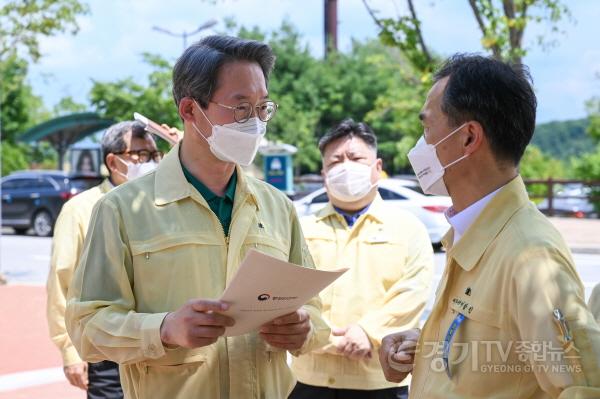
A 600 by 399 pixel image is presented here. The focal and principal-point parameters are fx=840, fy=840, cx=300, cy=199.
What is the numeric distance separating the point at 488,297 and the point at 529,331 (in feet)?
0.64

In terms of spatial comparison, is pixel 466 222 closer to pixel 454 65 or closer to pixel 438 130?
pixel 438 130

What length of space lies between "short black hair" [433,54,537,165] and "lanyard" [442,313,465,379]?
494 millimetres

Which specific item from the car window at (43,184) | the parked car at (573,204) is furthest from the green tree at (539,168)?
the car window at (43,184)

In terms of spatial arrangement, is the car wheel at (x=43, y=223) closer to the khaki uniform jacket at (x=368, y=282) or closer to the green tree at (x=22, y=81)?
the green tree at (x=22, y=81)

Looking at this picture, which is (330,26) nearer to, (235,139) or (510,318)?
(235,139)

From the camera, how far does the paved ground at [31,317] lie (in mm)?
7109

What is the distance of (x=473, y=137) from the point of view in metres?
2.51

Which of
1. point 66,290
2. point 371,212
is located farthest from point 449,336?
point 66,290

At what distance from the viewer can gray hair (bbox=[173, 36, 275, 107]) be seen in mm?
2906

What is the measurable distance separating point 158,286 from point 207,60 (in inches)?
31.3

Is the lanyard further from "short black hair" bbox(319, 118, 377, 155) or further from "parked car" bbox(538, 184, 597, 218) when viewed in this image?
"parked car" bbox(538, 184, 597, 218)

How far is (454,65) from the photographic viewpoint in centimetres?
263

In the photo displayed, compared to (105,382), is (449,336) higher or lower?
higher

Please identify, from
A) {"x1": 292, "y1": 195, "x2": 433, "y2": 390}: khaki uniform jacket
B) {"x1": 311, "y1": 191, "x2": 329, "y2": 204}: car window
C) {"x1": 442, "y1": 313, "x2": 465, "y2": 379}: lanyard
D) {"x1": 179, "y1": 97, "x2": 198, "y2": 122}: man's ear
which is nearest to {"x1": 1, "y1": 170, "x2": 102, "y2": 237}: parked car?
{"x1": 311, "y1": 191, "x2": 329, "y2": 204}: car window
